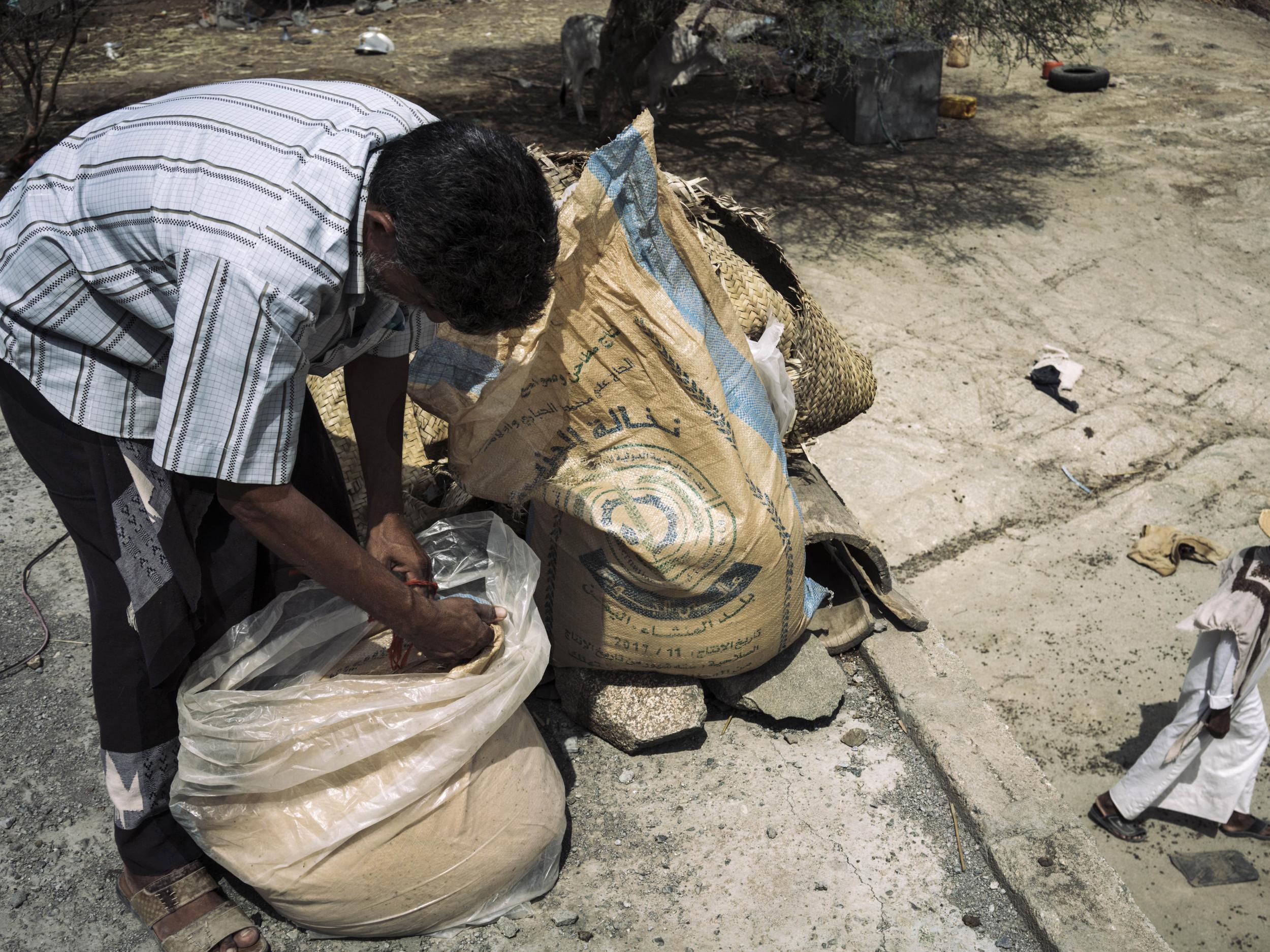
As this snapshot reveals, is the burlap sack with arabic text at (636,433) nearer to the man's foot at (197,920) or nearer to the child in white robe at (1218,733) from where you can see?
the man's foot at (197,920)

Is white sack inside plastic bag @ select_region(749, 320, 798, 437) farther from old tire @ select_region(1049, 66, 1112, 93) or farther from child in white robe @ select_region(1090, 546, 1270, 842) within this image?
old tire @ select_region(1049, 66, 1112, 93)

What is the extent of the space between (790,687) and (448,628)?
1080mm

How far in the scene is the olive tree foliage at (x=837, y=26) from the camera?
5555mm

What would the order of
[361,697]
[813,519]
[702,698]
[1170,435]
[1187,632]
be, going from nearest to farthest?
1. [361,697]
2. [702,698]
3. [813,519]
4. [1187,632]
5. [1170,435]

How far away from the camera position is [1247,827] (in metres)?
3.05

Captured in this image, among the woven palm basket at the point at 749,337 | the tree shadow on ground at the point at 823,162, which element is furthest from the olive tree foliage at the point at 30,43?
the woven palm basket at the point at 749,337

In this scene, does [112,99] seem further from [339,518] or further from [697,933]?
[697,933]

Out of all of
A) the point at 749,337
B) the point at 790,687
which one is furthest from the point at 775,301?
the point at 790,687

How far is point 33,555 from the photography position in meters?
2.89

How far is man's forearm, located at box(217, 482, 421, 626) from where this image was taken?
4.59ft

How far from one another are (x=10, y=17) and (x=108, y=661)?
19.0 feet

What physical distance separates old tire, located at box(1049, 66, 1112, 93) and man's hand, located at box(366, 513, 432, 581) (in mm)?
8590

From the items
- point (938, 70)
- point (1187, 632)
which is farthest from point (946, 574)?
point (938, 70)

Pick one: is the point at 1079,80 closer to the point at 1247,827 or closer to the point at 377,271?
the point at 1247,827
